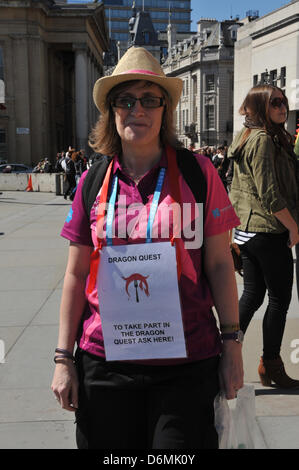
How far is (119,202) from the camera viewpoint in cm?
226

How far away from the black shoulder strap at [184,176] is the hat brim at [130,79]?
0.23m

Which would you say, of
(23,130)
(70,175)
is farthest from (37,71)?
(70,175)

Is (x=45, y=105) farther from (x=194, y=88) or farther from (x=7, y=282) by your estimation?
(x=7, y=282)

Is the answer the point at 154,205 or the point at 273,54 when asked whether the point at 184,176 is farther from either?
the point at 273,54

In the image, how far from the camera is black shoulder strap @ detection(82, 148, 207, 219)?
225 centimetres

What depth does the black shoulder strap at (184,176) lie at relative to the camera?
2254mm

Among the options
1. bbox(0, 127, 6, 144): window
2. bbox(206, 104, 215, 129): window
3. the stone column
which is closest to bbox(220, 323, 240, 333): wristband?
bbox(0, 127, 6, 144): window

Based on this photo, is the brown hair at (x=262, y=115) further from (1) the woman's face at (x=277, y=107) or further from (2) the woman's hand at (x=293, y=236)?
(2) the woman's hand at (x=293, y=236)

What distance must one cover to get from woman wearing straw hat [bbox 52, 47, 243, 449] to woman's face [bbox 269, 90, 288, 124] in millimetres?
1644

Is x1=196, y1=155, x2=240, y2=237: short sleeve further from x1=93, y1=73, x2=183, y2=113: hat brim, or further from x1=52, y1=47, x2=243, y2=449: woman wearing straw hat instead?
x1=93, y1=73, x2=183, y2=113: hat brim

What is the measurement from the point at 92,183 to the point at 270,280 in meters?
1.89

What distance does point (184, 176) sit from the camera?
226cm

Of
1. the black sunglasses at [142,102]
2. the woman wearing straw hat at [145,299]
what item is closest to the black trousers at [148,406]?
the woman wearing straw hat at [145,299]
